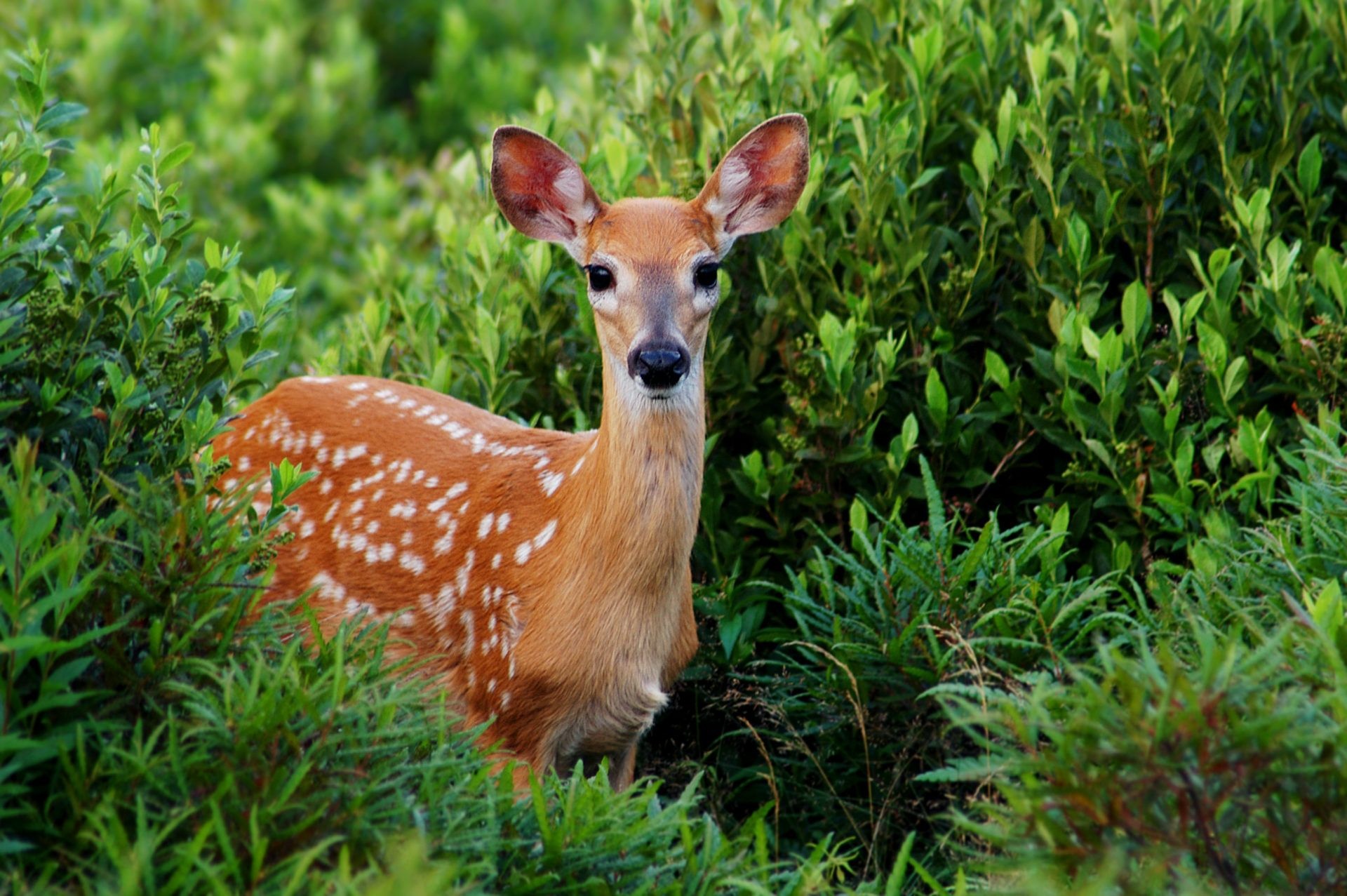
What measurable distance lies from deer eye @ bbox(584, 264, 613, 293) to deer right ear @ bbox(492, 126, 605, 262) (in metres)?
0.22

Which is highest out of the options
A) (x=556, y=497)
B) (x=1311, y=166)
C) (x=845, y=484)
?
(x=1311, y=166)

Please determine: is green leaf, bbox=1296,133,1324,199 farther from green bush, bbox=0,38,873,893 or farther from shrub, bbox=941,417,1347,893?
green bush, bbox=0,38,873,893

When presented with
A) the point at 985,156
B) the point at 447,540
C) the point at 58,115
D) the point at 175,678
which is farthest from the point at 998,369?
the point at 58,115

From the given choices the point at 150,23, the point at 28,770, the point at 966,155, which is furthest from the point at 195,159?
the point at 28,770

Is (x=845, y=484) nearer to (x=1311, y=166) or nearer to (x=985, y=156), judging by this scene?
(x=985, y=156)

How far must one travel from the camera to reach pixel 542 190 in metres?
4.59

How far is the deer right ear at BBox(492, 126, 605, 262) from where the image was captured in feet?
14.8

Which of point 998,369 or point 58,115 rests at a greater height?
point 58,115

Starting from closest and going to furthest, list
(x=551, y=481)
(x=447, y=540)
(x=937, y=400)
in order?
(x=551, y=481) < (x=447, y=540) < (x=937, y=400)

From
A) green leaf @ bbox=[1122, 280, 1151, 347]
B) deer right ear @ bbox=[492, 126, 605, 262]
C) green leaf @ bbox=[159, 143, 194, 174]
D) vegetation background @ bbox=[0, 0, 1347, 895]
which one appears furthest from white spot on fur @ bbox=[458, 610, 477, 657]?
green leaf @ bbox=[1122, 280, 1151, 347]

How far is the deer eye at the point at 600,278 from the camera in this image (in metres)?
4.30

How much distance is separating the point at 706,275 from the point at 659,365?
1.60 ft

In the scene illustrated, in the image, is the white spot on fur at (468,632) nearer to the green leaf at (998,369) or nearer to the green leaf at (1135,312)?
the green leaf at (998,369)

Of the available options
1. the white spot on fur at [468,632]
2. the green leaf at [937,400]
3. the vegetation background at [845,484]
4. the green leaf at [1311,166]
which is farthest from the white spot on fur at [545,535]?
the green leaf at [1311,166]
